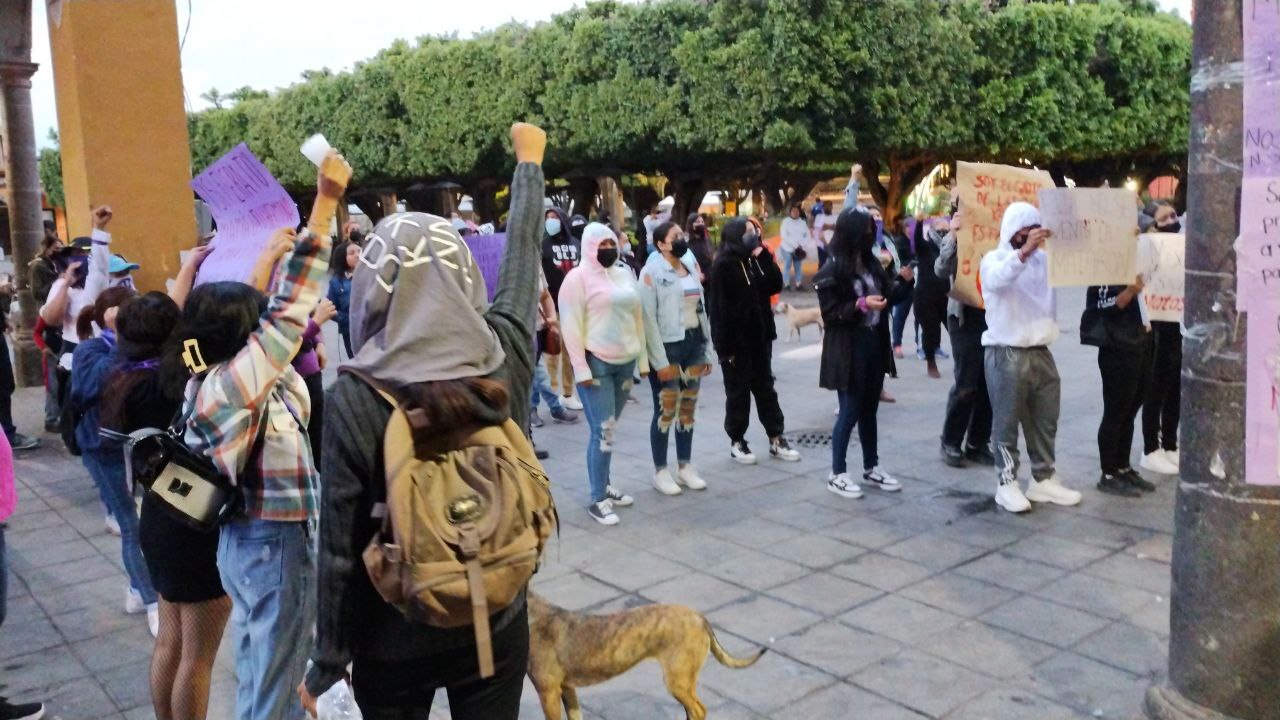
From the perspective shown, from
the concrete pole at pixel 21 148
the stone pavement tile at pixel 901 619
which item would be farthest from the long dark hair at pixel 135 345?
the concrete pole at pixel 21 148

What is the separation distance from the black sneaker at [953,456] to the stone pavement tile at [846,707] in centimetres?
361

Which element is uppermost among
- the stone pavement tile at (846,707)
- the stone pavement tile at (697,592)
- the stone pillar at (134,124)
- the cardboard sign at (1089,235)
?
the stone pillar at (134,124)

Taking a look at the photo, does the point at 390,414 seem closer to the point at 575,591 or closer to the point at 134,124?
the point at 575,591

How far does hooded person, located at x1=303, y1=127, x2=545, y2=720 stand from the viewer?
204cm

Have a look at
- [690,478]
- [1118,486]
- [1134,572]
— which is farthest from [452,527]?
[1118,486]

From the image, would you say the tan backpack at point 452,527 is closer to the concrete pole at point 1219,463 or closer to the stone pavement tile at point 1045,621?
the concrete pole at point 1219,463

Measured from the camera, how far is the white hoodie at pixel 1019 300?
19.7 ft

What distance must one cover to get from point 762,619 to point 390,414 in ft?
10.1

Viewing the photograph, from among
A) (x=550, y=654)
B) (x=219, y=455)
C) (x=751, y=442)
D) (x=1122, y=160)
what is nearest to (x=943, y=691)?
(x=550, y=654)

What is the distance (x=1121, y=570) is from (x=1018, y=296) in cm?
176

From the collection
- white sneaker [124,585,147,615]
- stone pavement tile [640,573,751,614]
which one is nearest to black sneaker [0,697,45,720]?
white sneaker [124,585,147,615]

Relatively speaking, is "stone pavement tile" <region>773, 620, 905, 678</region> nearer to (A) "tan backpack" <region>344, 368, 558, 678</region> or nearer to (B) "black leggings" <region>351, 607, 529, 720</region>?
(B) "black leggings" <region>351, 607, 529, 720</region>

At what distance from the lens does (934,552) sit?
217 inches

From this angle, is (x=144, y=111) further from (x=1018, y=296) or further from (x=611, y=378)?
(x=1018, y=296)
